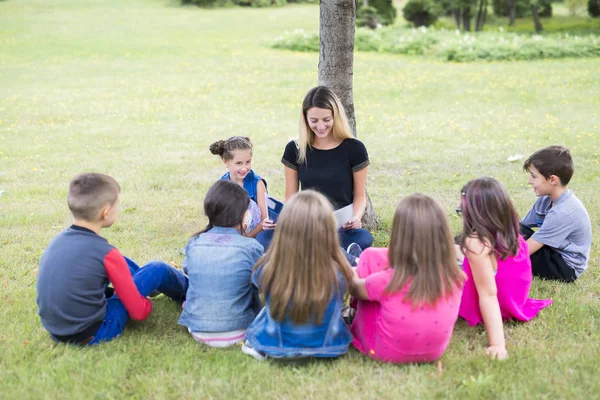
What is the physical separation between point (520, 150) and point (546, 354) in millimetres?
6279

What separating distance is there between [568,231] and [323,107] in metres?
1.98

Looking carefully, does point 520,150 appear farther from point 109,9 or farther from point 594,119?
point 109,9

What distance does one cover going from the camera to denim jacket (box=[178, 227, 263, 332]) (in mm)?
3350

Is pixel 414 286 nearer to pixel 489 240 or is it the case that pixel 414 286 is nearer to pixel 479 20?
pixel 489 240

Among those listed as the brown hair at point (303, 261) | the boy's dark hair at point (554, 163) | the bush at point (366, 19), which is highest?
the bush at point (366, 19)

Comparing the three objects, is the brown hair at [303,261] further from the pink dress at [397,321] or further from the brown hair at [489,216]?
the brown hair at [489,216]

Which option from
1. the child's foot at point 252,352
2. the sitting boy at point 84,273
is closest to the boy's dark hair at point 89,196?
the sitting boy at point 84,273

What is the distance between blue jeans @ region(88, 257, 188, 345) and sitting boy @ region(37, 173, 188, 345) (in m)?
0.02

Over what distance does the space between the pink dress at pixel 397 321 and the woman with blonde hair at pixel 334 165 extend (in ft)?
Answer: 4.04

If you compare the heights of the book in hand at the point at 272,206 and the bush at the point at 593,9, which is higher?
the bush at the point at 593,9

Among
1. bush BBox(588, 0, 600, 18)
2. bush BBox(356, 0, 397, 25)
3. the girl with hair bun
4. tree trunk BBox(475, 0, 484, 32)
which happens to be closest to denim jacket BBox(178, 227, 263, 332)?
the girl with hair bun

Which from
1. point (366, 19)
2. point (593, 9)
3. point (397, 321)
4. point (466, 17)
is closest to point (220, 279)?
point (397, 321)

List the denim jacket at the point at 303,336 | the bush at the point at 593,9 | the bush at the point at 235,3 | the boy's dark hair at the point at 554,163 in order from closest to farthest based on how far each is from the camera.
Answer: the denim jacket at the point at 303,336 → the boy's dark hair at the point at 554,163 → the bush at the point at 593,9 → the bush at the point at 235,3

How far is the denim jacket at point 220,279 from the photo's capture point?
335 centimetres
